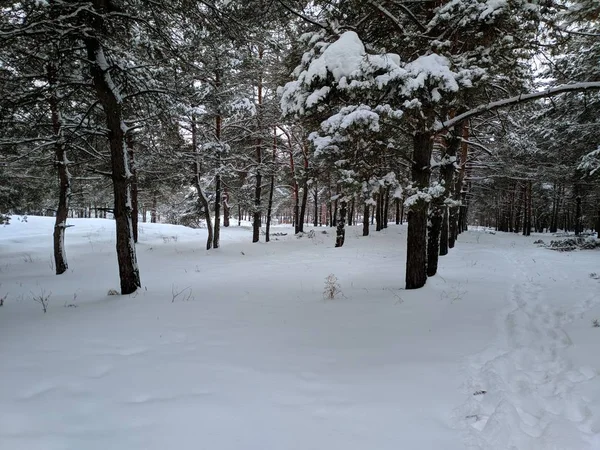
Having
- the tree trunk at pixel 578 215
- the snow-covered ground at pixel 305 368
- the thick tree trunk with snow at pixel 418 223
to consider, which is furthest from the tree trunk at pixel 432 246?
the tree trunk at pixel 578 215

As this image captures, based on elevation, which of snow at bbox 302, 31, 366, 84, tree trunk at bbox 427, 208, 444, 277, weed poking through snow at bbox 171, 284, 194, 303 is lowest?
weed poking through snow at bbox 171, 284, 194, 303

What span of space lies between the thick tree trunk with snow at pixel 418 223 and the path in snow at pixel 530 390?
76.3 inches

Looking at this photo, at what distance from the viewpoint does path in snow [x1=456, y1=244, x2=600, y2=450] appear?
253 cm

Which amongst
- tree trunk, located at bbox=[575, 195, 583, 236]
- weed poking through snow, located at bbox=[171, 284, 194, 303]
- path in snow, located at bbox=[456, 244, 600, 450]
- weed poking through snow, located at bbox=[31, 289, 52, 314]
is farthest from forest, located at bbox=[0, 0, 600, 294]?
tree trunk, located at bbox=[575, 195, 583, 236]

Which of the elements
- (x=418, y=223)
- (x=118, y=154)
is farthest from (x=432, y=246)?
(x=118, y=154)

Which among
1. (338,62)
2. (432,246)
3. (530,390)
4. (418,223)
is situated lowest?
(530,390)

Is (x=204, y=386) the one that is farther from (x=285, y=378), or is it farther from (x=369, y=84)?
(x=369, y=84)

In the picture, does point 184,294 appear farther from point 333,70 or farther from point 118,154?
point 333,70

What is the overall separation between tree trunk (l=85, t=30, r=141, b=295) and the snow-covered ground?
0.83m

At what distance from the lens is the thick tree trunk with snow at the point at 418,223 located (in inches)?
278

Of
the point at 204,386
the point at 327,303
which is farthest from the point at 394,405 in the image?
the point at 327,303

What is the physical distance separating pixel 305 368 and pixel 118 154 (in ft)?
20.9

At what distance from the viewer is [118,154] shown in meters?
7.12

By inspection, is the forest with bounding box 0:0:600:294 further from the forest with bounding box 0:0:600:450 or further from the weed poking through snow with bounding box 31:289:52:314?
the weed poking through snow with bounding box 31:289:52:314
